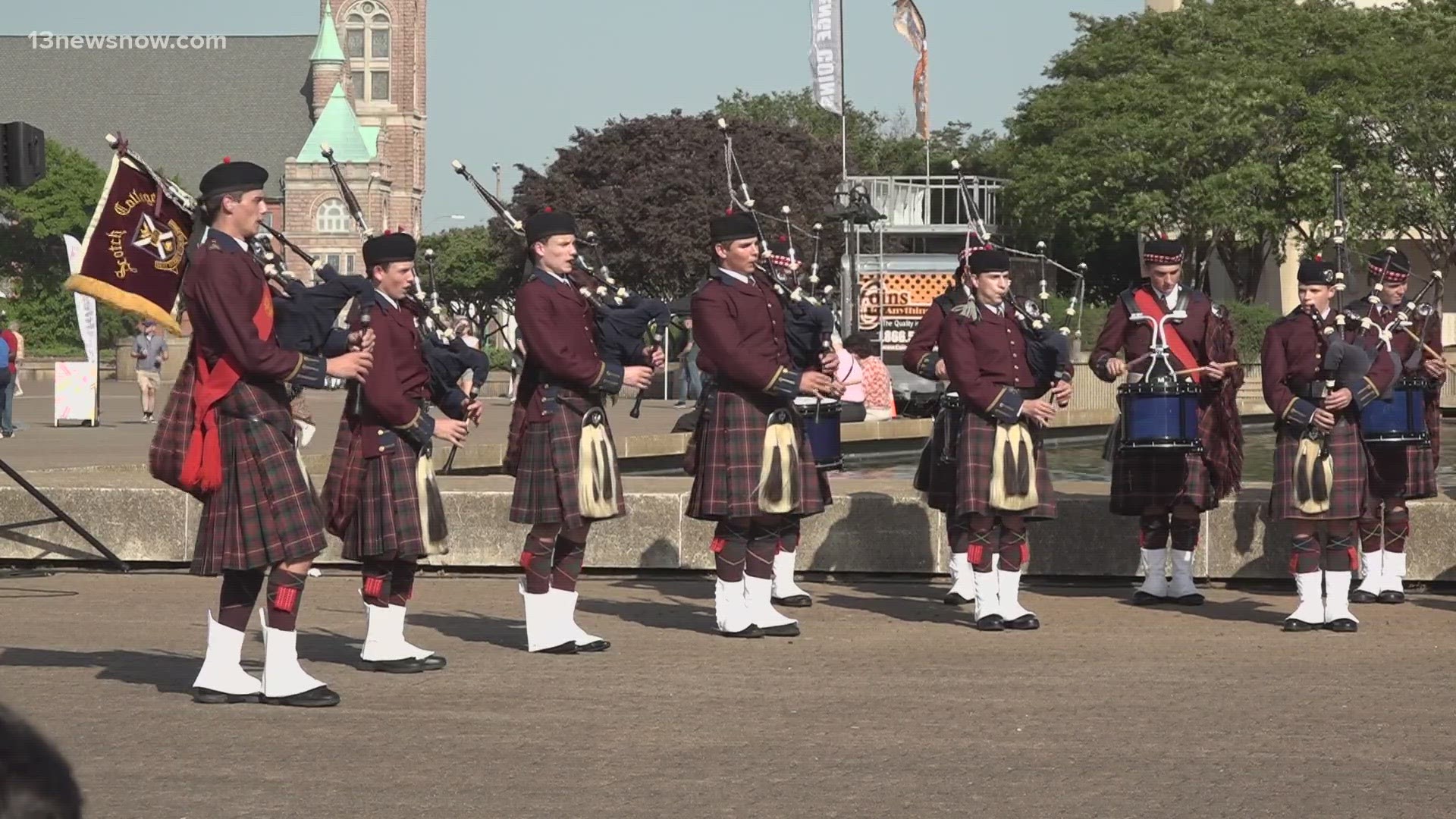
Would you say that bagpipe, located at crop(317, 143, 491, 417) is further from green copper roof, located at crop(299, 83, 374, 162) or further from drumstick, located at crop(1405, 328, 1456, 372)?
green copper roof, located at crop(299, 83, 374, 162)

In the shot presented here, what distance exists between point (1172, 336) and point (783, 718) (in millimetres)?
4049

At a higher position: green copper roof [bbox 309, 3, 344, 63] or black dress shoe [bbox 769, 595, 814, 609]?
green copper roof [bbox 309, 3, 344, 63]

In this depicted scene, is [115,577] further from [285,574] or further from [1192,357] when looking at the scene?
[1192,357]

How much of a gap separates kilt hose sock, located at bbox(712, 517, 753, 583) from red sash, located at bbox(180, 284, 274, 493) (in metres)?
2.79

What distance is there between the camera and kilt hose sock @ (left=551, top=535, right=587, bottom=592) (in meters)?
9.23

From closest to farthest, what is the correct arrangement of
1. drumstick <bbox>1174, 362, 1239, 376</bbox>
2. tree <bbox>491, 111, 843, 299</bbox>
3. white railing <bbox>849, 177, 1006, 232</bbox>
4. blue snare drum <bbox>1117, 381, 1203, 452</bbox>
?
blue snare drum <bbox>1117, 381, 1203, 452</bbox>
drumstick <bbox>1174, 362, 1239, 376</bbox>
white railing <bbox>849, 177, 1006, 232</bbox>
tree <bbox>491, 111, 843, 299</bbox>

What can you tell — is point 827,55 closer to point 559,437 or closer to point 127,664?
point 559,437

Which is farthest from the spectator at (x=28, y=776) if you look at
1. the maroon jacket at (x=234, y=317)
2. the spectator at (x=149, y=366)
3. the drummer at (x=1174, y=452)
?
the spectator at (x=149, y=366)

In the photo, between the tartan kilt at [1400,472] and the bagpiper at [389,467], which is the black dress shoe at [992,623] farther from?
the bagpiper at [389,467]

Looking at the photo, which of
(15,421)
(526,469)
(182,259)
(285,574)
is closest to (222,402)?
(285,574)

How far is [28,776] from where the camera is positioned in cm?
208

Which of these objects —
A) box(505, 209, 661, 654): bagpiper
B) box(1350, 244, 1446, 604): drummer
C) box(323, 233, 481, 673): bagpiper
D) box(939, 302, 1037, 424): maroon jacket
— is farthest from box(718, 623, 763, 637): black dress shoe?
box(1350, 244, 1446, 604): drummer

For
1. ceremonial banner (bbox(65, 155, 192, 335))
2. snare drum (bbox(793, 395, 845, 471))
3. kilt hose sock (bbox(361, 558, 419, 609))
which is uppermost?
ceremonial banner (bbox(65, 155, 192, 335))

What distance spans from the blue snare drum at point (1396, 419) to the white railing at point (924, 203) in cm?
4873
